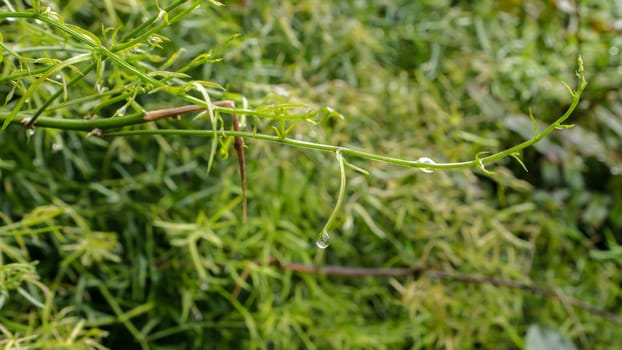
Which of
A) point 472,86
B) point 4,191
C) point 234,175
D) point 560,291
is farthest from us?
point 472,86

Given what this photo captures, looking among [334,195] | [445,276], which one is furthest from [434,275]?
[334,195]

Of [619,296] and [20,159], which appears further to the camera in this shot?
[619,296]

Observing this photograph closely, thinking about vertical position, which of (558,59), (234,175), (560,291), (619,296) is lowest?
(619,296)

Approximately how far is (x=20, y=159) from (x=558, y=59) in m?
0.71

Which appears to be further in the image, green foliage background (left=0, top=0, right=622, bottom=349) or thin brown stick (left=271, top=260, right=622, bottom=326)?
thin brown stick (left=271, top=260, right=622, bottom=326)

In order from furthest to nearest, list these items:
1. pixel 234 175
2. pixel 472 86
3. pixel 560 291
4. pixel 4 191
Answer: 1. pixel 472 86
2. pixel 560 291
3. pixel 234 175
4. pixel 4 191

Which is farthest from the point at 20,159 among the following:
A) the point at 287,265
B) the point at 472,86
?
the point at 472,86

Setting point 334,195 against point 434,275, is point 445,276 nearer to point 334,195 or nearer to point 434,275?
point 434,275

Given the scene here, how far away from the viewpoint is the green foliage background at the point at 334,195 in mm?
517

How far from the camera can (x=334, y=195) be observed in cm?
67

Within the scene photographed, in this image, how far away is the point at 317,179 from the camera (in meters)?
0.66

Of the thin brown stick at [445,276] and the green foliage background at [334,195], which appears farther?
the thin brown stick at [445,276]

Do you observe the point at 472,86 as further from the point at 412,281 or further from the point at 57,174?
the point at 57,174

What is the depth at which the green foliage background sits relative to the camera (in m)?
0.52
